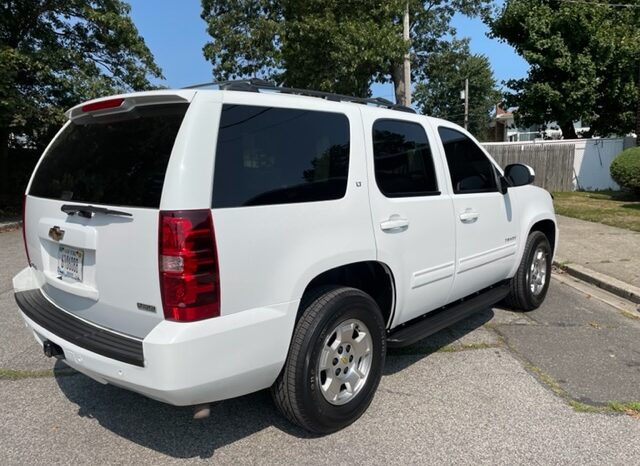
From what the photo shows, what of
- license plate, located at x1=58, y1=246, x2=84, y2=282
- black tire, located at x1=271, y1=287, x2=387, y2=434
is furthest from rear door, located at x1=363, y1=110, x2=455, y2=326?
license plate, located at x1=58, y1=246, x2=84, y2=282

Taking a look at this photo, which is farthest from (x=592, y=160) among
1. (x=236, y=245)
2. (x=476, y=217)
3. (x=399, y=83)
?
(x=236, y=245)

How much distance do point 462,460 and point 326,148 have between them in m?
1.95

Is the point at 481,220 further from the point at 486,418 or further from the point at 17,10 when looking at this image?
the point at 17,10

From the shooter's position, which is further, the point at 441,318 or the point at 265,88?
the point at 441,318

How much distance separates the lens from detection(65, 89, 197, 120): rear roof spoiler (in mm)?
2562

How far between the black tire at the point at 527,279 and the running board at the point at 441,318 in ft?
1.16

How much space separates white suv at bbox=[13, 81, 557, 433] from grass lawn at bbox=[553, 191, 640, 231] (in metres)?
8.80

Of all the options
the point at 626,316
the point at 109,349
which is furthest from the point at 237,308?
→ the point at 626,316

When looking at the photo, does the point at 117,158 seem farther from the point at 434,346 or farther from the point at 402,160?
the point at 434,346

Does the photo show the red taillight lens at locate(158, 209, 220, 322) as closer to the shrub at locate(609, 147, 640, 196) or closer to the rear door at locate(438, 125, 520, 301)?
the rear door at locate(438, 125, 520, 301)

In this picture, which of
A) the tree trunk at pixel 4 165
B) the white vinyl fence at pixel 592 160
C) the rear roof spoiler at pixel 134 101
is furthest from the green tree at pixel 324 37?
the rear roof spoiler at pixel 134 101

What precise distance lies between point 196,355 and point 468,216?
2.56 meters

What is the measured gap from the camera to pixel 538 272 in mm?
5500

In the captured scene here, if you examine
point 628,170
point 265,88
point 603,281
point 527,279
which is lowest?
point 603,281
